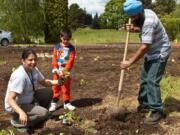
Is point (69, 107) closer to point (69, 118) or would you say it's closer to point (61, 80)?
point (61, 80)

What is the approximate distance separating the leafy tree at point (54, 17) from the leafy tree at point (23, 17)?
0.53 meters

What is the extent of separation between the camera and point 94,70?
37.1 feet

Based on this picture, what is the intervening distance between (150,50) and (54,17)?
2317 centimetres

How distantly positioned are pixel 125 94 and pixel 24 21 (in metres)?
22.4

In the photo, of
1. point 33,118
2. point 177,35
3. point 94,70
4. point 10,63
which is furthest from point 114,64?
point 177,35

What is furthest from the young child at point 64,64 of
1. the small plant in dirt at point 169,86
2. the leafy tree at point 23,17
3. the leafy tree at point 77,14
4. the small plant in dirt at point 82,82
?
the leafy tree at point 77,14

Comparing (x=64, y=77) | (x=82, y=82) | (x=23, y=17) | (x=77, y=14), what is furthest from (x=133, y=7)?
(x=77, y=14)

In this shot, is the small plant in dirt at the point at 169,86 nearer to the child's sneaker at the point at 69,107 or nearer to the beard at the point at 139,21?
the child's sneaker at the point at 69,107

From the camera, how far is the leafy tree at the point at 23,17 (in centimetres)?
2958

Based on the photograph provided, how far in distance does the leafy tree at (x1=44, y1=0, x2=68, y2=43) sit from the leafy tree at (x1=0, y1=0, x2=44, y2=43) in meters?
0.53

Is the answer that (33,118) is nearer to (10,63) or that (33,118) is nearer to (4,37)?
(10,63)

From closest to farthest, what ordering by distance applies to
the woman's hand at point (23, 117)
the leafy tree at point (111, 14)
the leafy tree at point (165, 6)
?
the woman's hand at point (23, 117) → the leafy tree at point (165, 6) → the leafy tree at point (111, 14)

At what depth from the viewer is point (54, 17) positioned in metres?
29.5

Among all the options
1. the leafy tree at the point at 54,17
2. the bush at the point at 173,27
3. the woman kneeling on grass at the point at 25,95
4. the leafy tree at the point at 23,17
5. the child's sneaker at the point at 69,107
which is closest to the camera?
the woman kneeling on grass at the point at 25,95
